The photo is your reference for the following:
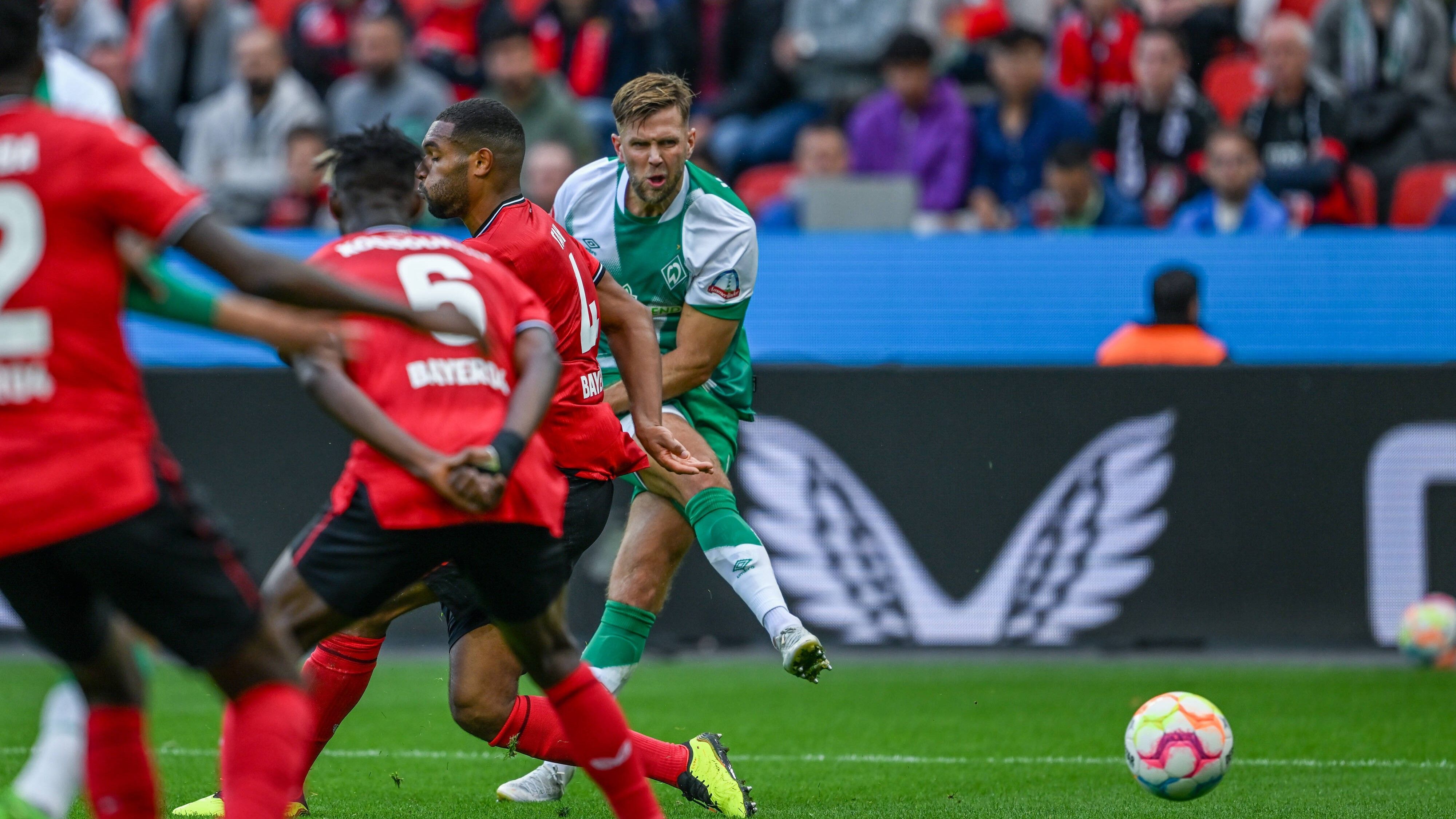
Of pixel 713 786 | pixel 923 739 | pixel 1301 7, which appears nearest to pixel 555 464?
pixel 713 786

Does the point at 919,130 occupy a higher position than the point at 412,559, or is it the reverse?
the point at 412,559

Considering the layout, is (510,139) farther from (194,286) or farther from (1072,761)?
(1072,761)

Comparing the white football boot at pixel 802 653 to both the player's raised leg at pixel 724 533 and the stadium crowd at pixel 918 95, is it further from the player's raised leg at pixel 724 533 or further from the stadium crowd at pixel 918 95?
the stadium crowd at pixel 918 95

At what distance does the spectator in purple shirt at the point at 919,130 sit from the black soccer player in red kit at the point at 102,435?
8667mm

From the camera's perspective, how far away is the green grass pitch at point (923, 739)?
5.66m

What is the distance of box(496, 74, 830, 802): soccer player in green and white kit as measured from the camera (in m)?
5.73

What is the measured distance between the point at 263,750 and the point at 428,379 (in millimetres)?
868

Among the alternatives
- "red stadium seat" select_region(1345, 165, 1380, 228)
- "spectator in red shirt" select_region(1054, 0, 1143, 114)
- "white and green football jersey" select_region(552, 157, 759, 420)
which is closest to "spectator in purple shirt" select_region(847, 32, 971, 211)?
"spectator in red shirt" select_region(1054, 0, 1143, 114)

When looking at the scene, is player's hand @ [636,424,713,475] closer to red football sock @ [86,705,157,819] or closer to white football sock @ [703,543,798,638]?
white football sock @ [703,543,798,638]

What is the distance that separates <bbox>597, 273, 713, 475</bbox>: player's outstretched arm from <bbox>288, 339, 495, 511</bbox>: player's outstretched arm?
1.42m

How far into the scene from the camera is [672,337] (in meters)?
6.18

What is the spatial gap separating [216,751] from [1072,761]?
10.6ft

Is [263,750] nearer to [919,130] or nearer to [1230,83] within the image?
[919,130]

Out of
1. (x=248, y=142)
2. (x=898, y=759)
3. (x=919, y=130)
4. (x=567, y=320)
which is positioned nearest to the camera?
(x=567, y=320)
